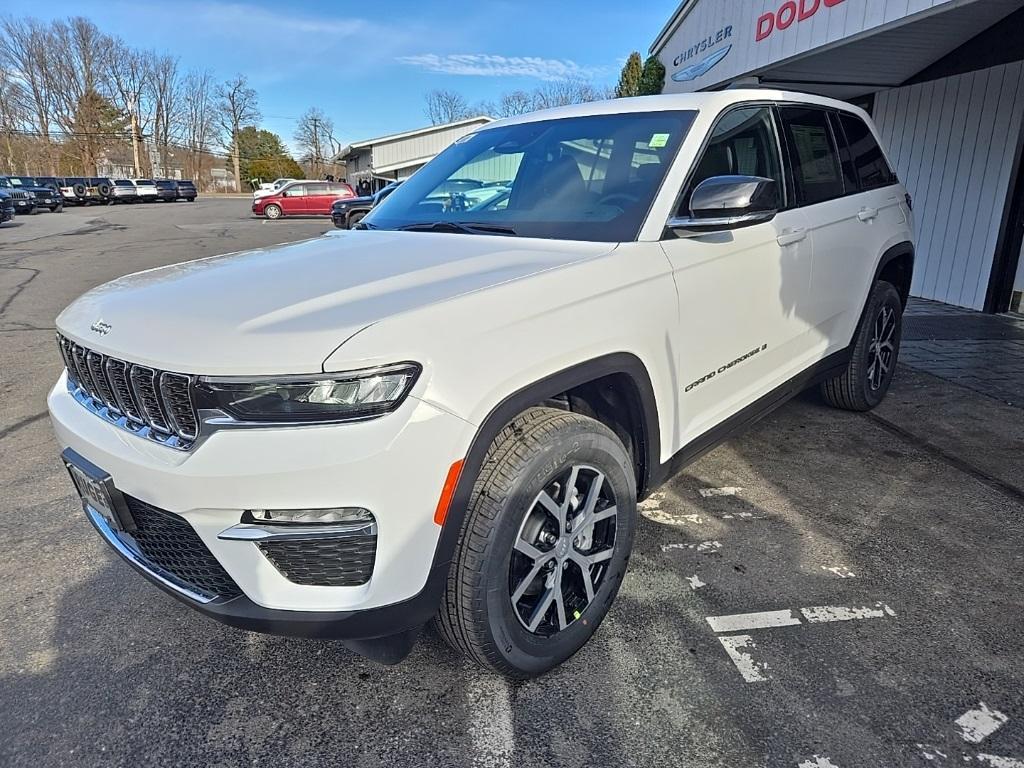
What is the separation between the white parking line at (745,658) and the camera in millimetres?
2207

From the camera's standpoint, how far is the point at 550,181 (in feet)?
9.70

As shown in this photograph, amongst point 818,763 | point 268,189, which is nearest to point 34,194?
point 268,189

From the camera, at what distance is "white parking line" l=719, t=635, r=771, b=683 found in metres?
2.21

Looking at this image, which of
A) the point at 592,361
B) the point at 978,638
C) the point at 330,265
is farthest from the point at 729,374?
the point at 330,265

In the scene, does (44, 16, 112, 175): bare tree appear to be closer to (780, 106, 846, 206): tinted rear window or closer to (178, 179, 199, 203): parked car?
(178, 179, 199, 203): parked car

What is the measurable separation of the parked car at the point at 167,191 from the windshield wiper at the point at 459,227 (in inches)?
1901

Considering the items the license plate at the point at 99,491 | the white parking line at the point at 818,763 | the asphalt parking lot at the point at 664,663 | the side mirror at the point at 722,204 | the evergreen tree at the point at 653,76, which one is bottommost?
the asphalt parking lot at the point at 664,663

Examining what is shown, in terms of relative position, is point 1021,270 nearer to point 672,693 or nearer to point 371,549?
point 672,693

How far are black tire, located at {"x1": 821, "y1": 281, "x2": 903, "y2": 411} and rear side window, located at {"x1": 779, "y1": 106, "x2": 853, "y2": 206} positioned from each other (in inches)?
33.2

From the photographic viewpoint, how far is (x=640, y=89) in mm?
15383

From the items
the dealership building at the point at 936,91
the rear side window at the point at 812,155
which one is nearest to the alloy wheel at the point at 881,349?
the rear side window at the point at 812,155

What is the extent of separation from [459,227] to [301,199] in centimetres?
3108

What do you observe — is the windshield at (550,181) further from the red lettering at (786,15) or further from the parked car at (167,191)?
the parked car at (167,191)

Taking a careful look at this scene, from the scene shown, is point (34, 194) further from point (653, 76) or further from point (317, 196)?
point (653, 76)
